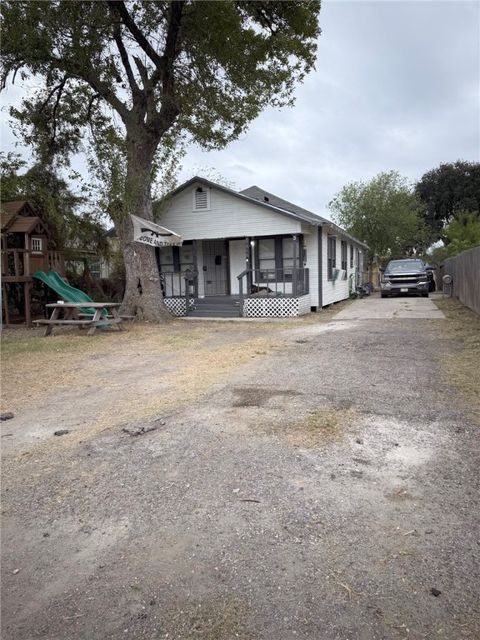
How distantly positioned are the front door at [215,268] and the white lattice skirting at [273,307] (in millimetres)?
2942

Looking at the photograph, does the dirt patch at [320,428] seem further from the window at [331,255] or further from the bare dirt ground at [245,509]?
the window at [331,255]

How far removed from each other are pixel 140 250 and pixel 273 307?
4.67m

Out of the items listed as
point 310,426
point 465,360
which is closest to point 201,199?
point 465,360

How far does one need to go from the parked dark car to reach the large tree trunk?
12114 mm

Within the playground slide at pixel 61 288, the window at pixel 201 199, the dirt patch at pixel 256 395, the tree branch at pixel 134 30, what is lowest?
the dirt patch at pixel 256 395

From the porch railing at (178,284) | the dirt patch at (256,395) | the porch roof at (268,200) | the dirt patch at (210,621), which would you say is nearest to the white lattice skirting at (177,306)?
the porch railing at (178,284)

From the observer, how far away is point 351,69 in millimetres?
11594

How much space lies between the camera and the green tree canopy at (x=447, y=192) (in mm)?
42000

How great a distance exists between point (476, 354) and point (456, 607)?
6.03 meters

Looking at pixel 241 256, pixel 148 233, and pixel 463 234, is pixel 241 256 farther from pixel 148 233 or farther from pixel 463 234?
pixel 463 234

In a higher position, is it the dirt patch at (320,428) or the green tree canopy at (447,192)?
the green tree canopy at (447,192)

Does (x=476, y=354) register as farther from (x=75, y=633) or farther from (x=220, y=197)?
(x=220, y=197)

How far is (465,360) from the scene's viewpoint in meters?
6.94

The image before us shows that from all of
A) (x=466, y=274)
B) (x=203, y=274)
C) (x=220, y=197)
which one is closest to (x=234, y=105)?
(x=220, y=197)
